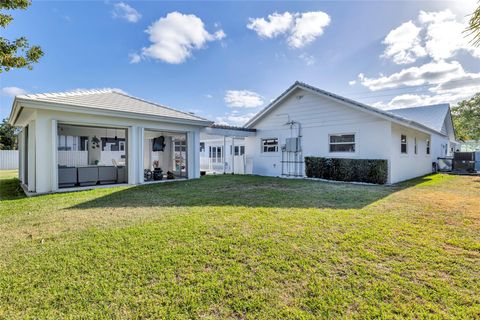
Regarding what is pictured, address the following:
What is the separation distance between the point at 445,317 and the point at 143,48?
16086 millimetres

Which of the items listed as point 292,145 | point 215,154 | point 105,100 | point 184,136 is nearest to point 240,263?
point 105,100

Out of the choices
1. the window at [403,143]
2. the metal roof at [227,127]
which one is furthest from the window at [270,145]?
the window at [403,143]

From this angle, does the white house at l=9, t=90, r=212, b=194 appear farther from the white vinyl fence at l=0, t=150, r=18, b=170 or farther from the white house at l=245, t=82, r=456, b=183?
the white vinyl fence at l=0, t=150, r=18, b=170

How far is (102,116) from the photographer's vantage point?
9273 millimetres

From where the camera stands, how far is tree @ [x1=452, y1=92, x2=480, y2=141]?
989 inches

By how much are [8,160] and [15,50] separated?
857 inches

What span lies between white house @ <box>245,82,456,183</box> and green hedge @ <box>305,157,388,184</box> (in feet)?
1.58

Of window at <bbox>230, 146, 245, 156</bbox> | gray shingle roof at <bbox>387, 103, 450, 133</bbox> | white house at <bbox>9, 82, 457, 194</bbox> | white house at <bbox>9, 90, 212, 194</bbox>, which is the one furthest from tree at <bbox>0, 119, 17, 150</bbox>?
gray shingle roof at <bbox>387, 103, 450, 133</bbox>

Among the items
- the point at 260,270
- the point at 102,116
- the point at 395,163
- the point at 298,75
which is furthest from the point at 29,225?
the point at 298,75

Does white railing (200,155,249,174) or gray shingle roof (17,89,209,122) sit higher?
gray shingle roof (17,89,209,122)

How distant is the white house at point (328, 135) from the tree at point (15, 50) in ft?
35.6

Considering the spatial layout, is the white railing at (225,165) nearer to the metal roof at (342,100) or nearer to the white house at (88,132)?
the metal roof at (342,100)

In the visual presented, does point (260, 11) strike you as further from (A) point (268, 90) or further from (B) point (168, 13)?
(A) point (268, 90)

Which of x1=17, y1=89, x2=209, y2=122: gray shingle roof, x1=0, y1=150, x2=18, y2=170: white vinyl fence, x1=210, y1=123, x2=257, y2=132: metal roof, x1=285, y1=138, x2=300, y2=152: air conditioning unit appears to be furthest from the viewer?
x1=0, y1=150, x2=18, y2=170: white vinyl fence
